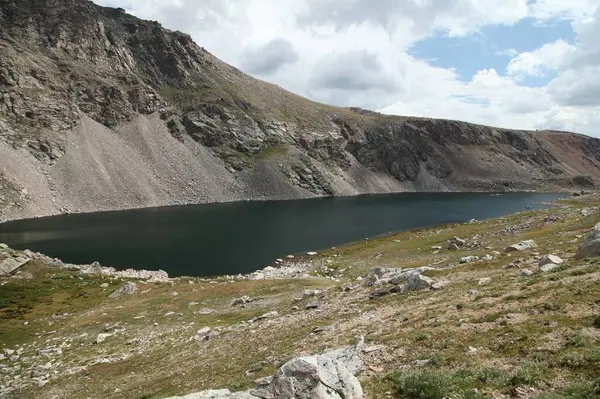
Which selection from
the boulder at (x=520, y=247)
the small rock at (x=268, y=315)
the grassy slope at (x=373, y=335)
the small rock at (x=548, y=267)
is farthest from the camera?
the boulder at (x=520, y=247)

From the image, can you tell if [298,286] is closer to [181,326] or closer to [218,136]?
[181,326]

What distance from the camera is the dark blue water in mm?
72188

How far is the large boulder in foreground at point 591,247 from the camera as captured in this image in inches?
987

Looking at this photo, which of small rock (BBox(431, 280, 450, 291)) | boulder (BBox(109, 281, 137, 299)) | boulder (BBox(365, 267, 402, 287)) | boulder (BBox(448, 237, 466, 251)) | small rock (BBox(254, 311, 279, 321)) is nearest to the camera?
small rock (BBox(431, 280, 450, 291))

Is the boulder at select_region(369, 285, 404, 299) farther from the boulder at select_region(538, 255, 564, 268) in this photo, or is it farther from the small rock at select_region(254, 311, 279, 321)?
the boulder at select_region(538, 255, 564, 268)

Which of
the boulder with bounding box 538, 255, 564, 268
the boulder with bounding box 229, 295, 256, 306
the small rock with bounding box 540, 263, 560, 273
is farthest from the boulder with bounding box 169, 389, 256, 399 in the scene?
the boulder with bounding box 229, 295, 256, 306

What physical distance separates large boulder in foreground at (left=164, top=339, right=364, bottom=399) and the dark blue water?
54.1m

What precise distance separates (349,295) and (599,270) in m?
15.4

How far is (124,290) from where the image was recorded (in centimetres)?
4712

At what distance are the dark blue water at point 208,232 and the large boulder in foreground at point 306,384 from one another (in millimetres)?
54140

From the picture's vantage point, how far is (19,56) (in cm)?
14775

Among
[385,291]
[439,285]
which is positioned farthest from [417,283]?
[385,291]

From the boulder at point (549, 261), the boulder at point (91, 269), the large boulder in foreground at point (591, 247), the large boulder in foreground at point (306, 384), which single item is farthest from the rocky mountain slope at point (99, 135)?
the large boulder in foreground at point (591, 247)

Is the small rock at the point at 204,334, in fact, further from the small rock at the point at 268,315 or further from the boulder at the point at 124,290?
the boulder at the point at 124,290
